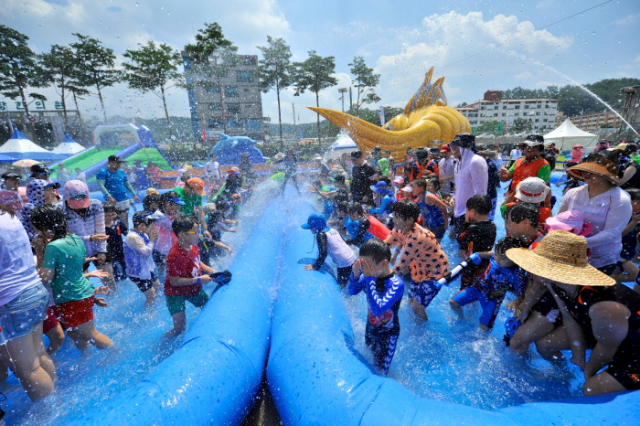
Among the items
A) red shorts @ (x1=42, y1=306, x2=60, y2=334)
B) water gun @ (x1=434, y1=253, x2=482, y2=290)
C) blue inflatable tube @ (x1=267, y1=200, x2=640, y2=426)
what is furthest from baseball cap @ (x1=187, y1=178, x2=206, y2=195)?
water gun @ (x1=434, y1=253, x2=482, y2=290)

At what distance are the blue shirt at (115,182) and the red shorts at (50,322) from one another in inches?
138

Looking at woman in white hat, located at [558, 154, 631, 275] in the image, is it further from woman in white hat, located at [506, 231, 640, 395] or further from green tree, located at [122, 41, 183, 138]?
green tree, located at [122, 41, 183, 138]

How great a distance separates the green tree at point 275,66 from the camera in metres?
24.2

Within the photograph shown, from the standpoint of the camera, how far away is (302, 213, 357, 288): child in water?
3.36m

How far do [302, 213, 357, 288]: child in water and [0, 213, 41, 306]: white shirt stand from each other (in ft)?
7.58

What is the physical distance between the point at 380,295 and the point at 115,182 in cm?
556

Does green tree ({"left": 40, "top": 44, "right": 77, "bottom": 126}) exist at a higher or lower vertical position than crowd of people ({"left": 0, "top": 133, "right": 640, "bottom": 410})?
higher

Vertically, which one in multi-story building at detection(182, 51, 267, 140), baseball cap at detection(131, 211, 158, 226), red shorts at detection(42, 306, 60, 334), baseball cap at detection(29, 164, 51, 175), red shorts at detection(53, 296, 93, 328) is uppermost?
multi-story building at detection(182, 51, 267, 140)

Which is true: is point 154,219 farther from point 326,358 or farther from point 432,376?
point 432,376

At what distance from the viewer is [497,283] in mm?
2455

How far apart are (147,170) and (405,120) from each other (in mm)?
13387

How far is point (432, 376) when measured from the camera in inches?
95.0

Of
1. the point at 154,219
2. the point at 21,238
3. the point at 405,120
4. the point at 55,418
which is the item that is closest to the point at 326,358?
the point at 55,418

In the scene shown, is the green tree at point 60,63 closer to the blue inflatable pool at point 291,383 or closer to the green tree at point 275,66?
the green tree at point 275,66
